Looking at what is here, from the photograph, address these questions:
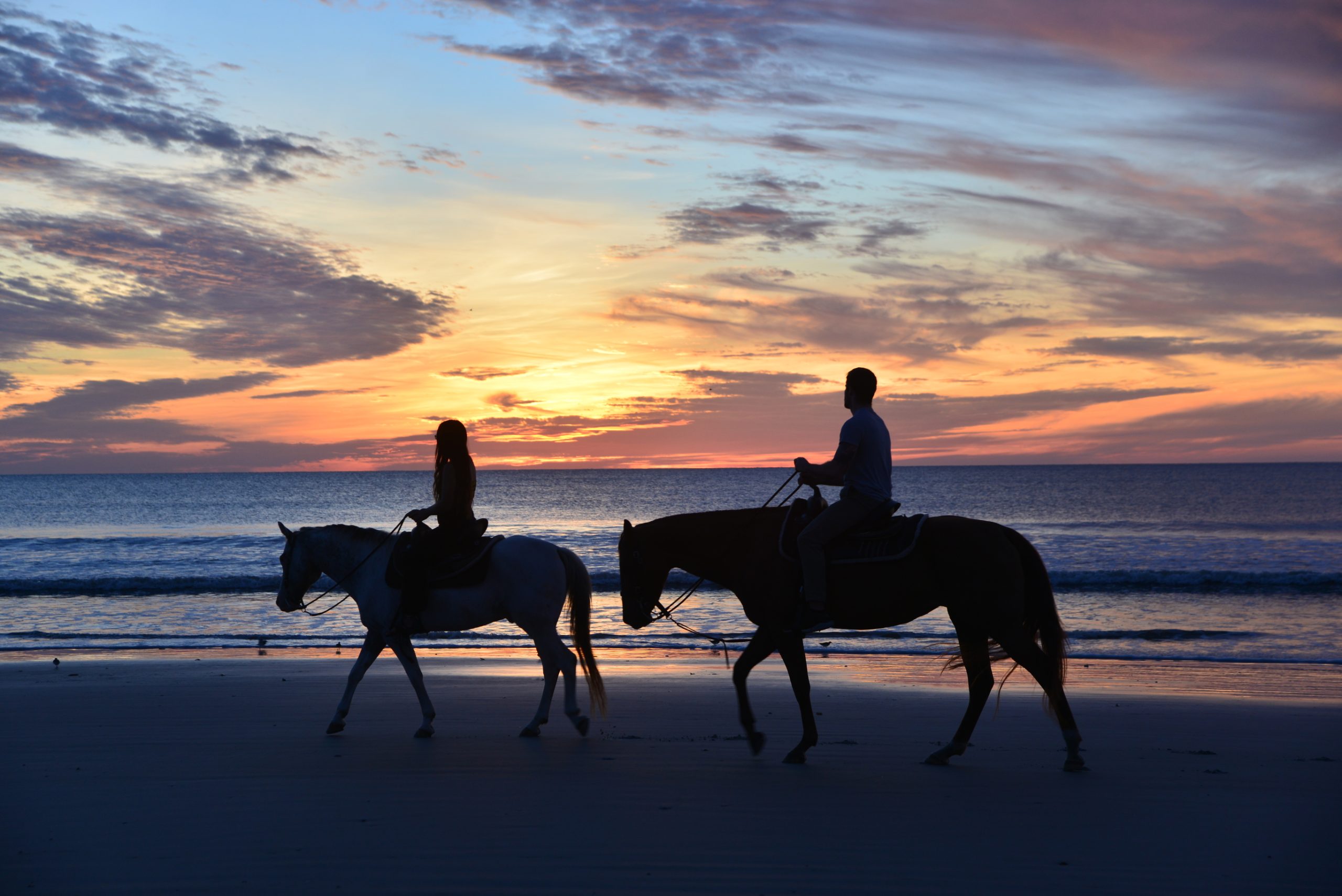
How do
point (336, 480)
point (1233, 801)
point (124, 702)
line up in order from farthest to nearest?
point (336, 480)
point (124, 702)
point (1233, 801)

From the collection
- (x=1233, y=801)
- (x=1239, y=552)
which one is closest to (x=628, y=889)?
(x=1233, y=801)

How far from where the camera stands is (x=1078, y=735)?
18.0ft

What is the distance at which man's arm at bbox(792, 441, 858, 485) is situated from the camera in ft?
17.6

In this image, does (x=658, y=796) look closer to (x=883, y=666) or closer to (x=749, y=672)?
(x=749, y=672)

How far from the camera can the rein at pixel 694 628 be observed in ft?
18.4

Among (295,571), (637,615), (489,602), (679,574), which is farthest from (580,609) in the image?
(679,574)

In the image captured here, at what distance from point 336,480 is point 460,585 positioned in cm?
12760

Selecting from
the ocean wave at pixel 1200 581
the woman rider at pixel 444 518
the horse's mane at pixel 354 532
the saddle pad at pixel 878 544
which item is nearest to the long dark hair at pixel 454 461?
the woman rider at pixel 444 518

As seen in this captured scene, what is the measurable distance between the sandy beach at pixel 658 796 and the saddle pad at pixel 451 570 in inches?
45.8

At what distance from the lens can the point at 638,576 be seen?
601 cm

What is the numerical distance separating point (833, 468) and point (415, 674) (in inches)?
136

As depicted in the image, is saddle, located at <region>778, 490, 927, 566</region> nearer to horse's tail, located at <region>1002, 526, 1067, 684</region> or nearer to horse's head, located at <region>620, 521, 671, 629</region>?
horse's tail, located at <region>1002, 526, 1067, 684</region>

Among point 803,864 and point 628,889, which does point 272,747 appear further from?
point 803,864

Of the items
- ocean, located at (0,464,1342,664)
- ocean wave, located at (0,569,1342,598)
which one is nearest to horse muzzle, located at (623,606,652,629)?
ocean, located at (0,464,1342,664)
